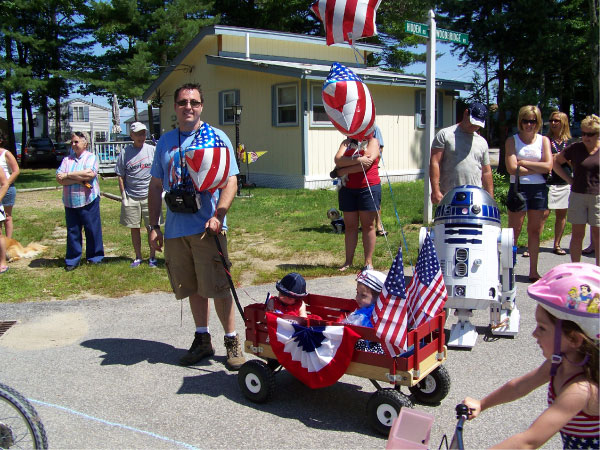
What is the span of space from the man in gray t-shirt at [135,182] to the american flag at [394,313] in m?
5.02

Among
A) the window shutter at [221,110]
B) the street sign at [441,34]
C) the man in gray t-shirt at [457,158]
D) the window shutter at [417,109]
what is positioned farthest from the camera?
the window shutter at [221,110]

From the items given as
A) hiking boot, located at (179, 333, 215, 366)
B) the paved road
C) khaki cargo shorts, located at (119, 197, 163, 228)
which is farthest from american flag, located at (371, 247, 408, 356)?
khaki cargo shorts, located at (119, 197, 163, 228)

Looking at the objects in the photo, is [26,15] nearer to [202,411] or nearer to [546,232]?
[546,232]

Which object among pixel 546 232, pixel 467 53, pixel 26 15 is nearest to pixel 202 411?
pixel 546 232

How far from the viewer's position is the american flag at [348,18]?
6180 millimetres

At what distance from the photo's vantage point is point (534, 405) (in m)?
4.07

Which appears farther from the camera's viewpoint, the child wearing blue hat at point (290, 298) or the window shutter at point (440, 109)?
the window shutter at point (440, 109)

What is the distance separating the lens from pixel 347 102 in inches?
236

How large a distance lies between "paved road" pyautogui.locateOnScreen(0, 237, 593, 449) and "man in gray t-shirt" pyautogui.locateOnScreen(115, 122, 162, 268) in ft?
7.23

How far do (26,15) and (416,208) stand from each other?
29.4m

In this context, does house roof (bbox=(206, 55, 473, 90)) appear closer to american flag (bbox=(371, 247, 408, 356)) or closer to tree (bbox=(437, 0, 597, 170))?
tree (bbox=(437, 0, 597, 170))

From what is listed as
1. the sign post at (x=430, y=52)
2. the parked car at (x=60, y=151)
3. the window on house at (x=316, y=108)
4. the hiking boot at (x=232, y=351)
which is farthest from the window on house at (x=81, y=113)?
the hiking boot at (x=232, y=351)

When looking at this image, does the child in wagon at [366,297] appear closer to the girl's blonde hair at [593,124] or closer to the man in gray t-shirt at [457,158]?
the man in gray t-shirt at [457,158]

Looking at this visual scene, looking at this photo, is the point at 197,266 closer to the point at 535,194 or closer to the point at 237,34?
the point at 535,194
